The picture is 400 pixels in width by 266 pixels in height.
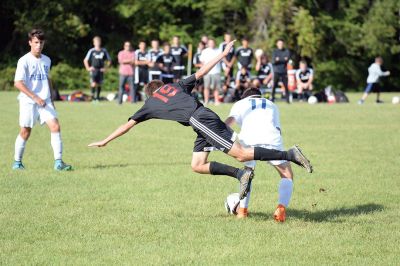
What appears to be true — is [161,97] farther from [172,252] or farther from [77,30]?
[77,30]

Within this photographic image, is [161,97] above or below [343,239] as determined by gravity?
above

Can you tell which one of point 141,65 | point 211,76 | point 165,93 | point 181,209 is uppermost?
point 165,93

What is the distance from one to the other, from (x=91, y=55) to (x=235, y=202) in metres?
19.7

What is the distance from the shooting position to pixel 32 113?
445 inches

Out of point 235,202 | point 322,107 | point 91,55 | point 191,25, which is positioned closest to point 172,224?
point 235,202

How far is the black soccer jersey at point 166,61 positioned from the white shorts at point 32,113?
625 inches

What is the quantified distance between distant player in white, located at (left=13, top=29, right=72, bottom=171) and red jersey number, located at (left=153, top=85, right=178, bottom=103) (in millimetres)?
3426

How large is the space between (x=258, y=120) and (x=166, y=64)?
63.9 ft

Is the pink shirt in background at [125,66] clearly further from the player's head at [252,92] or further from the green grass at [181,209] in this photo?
the player's head at [252,92]

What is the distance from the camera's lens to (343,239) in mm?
7004

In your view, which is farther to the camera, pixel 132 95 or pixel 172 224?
pixel 132 95

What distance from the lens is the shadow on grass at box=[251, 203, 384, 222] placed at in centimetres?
809

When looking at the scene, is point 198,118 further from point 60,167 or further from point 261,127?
point 60,167

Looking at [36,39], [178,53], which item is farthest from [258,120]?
[178,53]
